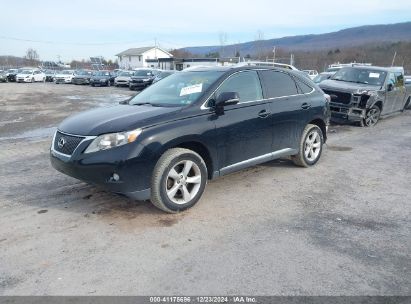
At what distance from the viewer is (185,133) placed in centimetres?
462

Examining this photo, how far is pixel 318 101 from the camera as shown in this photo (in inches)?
267

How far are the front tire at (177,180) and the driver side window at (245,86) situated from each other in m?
1.09

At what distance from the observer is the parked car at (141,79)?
29062 mm

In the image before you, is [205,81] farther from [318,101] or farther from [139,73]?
[139,73]

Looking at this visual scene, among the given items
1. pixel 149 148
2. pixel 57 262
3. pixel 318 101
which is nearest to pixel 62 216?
pixel 57 262

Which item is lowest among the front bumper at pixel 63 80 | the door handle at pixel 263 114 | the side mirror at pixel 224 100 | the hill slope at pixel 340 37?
the front bumper at pixel 63 80

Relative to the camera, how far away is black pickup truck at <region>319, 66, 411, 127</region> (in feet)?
36.9

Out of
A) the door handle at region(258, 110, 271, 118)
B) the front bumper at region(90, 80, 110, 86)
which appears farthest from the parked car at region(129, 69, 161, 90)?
the door handle at region(258, 110, 271, 118)

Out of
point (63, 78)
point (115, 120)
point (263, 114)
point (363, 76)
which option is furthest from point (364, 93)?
point (63, 78)

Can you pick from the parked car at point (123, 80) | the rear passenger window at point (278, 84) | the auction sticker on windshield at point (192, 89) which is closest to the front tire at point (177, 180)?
the auction sticker on windshield at point (192, 89)

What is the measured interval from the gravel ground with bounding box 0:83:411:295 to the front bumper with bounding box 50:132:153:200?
0.45 meters

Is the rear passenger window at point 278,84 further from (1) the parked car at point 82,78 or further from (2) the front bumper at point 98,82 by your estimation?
(1) the parked car at point 82,78

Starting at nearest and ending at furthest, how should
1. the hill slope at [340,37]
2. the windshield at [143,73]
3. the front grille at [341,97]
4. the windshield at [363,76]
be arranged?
the front grille at [341,97]
the windshield at [363,76]
the windshield at [143,73]
the hill slope at [340,37]

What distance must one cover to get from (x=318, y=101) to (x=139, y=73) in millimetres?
25025
